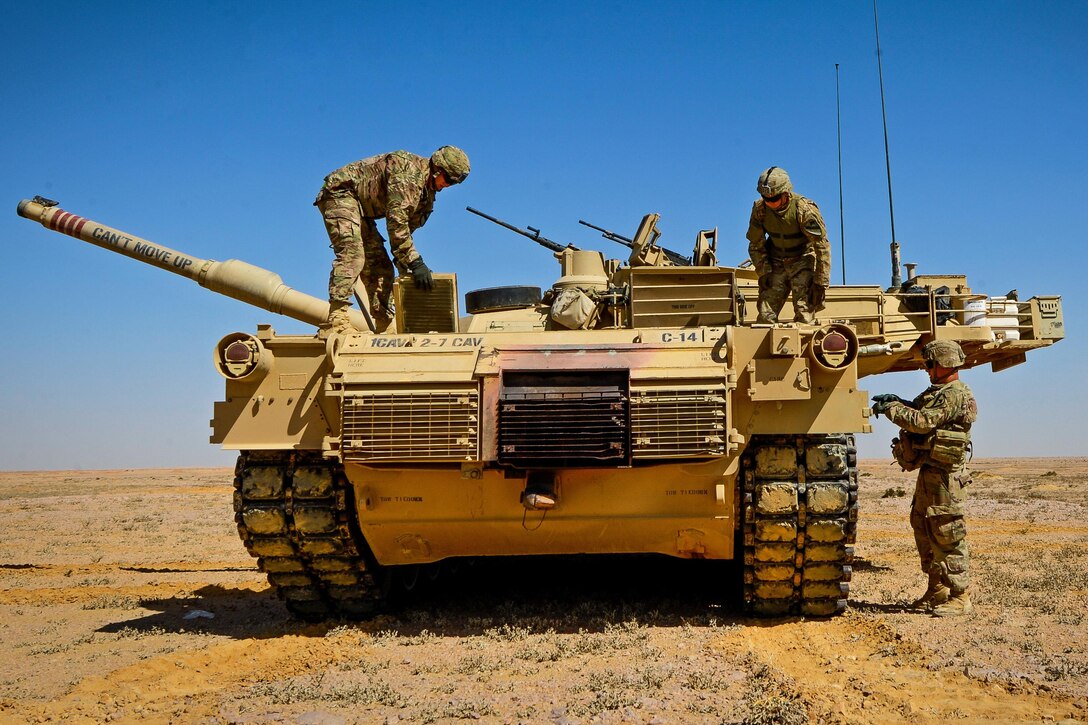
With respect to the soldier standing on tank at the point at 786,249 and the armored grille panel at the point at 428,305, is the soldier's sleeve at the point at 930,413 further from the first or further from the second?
the armored grille panel at the point at 428,305

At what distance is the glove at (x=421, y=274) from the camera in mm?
8109

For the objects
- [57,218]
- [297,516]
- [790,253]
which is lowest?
[297,516]

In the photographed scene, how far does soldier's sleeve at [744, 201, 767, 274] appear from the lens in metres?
8.95

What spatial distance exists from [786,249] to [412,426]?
4099 millimetres

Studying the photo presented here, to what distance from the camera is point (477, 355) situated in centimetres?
677

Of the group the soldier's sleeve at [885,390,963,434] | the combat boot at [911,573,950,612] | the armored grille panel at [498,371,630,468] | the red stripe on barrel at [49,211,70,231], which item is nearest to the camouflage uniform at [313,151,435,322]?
the armored grille panel at [498,371,630,468]

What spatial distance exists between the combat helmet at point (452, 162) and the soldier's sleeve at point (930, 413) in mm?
3862

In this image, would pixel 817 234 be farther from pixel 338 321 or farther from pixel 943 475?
pixel 338 321

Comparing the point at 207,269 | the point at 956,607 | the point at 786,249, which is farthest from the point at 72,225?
the point at 956,607

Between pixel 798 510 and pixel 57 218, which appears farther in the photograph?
pixel 57 218

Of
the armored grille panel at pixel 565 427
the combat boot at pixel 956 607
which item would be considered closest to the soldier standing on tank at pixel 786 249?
the combat boot at pixel 956 607

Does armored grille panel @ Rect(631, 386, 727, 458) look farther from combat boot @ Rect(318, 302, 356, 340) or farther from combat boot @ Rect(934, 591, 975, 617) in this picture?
combat boot @ Rect(934, 591, 975, 617)

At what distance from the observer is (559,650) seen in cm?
633

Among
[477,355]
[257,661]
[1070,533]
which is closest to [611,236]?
[1070,533]
